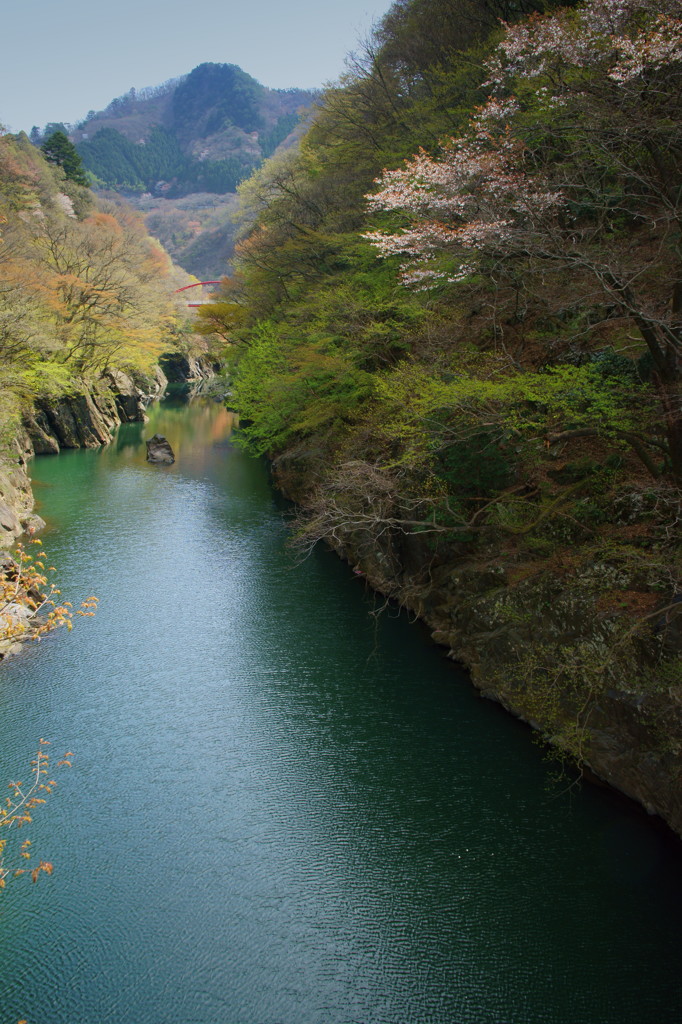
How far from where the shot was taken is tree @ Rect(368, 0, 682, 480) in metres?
7.91

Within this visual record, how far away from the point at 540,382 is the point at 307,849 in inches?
284

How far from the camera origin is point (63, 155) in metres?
54.0


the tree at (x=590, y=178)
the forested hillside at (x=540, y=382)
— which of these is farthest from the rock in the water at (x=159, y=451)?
the tree at (x=590, y=178)

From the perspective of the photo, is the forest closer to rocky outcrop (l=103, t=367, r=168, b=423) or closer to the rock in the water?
the rock in the water

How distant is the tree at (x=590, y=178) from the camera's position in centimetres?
791

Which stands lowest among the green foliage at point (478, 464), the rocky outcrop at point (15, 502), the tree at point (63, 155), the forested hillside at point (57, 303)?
the green foliage at point (478, 464)

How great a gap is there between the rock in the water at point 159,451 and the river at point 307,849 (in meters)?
16.1

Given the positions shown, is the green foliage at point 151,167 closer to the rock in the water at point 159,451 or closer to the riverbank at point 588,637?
the rock in the water at point 159,451

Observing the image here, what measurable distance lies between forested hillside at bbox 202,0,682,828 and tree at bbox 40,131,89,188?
4619 centimetres

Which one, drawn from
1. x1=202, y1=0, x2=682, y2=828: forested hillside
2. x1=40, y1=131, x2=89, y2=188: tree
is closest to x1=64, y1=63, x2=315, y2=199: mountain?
x1=40, y1=131, x2=89, y2=188: tree

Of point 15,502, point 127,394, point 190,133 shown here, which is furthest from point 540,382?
point 190,133

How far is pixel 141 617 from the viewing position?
14.0 meters

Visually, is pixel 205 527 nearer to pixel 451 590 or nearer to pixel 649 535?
pixel 451 590

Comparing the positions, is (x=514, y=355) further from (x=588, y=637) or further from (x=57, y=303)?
(x=57, y=303)
